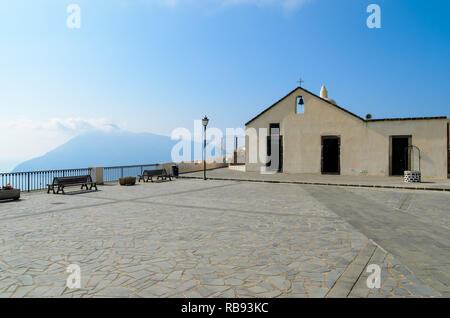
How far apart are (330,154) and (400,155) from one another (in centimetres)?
495

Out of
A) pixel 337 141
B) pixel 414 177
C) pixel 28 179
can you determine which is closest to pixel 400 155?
pixel 337 141

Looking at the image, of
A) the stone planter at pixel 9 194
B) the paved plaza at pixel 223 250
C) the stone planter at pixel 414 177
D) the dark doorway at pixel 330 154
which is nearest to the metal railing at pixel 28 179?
the stone planter at pixel 9 194

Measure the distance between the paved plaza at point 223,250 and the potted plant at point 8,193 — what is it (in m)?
2.71

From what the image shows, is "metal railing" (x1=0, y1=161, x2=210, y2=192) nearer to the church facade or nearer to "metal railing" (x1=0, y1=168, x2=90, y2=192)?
"metal railing" (x1=0, y1=168, x2=90, y2=192)

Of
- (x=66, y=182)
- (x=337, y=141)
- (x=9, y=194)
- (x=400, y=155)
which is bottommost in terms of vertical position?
(x=9, y=194)

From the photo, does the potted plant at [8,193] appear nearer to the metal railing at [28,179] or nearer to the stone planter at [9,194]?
the stone planter at [9,194]

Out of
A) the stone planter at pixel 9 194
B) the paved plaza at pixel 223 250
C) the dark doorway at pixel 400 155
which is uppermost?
the dark doorway at pixel 400 155

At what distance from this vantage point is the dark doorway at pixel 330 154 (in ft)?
77.7

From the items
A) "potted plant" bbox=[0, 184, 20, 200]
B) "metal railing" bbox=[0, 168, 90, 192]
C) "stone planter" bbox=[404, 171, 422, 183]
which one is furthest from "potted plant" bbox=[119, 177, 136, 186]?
"stone planter" bbox=[404, 171, 422, 183]

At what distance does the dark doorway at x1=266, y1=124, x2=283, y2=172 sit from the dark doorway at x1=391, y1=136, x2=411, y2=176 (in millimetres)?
8567

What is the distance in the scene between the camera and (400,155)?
21406mm

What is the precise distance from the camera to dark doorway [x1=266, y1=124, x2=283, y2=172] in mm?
25578

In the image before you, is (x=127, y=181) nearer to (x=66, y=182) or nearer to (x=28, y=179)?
(x=66, y=182)
